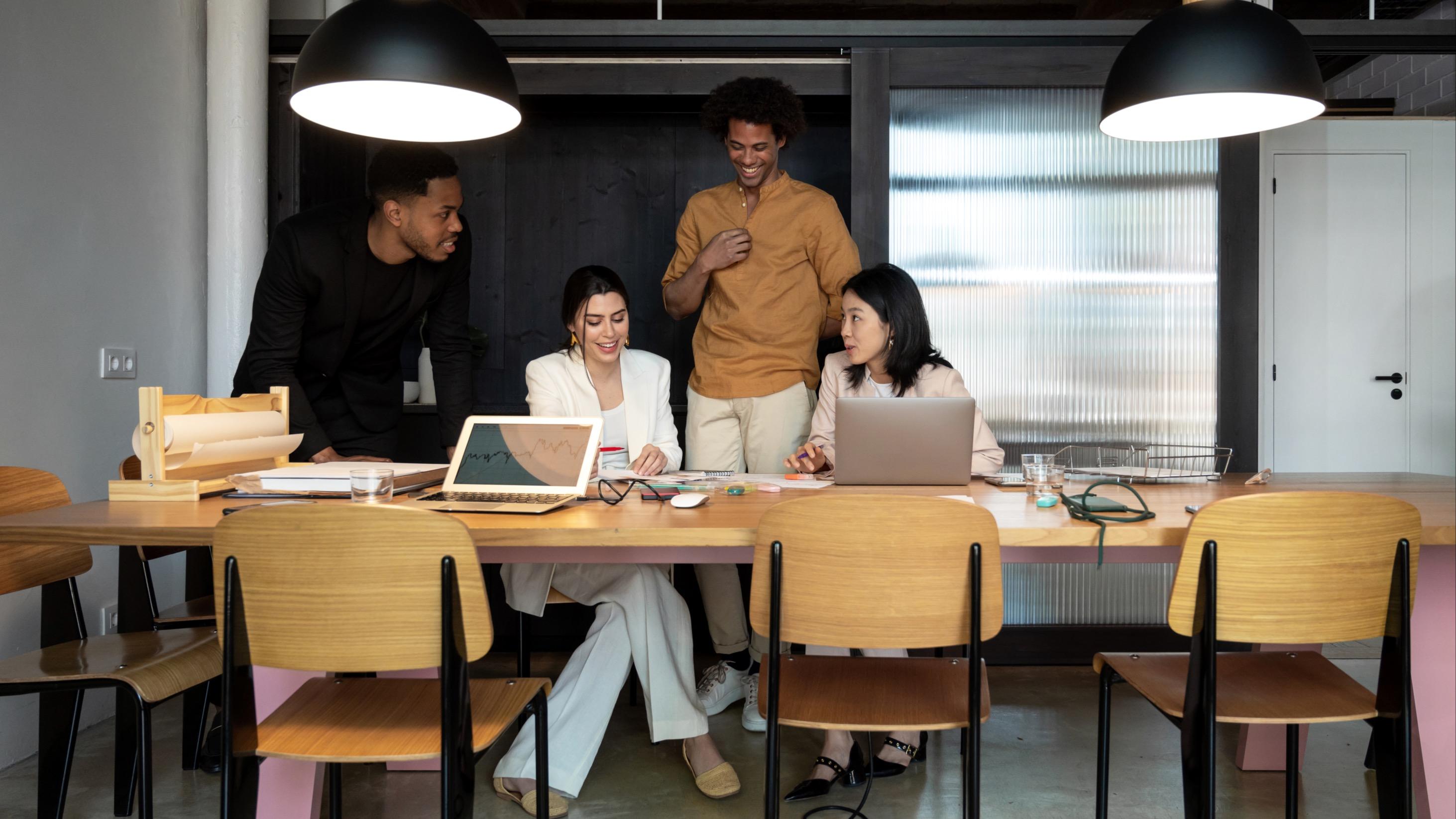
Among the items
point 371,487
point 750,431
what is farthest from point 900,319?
point 371,487

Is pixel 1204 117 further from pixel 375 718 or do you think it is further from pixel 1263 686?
pixel 375 718

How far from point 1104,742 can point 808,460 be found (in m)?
0.93

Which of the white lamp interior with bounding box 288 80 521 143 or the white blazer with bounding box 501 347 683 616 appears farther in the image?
the white blazer with bounding box 501 347 683 616

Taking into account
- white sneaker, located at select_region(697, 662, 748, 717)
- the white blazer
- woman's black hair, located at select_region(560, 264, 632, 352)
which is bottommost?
white sneaker, located at select_region(697, 662, 748, 717)

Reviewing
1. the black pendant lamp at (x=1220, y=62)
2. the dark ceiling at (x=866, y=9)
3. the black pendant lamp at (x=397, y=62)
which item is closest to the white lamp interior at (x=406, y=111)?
the black pendant lamp at (x=397, y=62)

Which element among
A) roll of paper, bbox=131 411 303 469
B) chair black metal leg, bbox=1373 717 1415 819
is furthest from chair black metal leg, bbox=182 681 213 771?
chair black metal leg, bbox=1373 717 1415 819

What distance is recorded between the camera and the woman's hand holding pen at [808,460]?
7.70 feet

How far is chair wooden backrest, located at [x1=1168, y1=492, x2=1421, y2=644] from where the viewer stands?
1487 millimetres

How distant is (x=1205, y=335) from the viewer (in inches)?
134

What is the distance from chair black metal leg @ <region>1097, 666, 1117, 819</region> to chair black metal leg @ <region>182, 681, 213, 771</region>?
212 cm

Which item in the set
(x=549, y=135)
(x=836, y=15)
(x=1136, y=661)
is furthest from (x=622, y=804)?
(x=836, y=15)

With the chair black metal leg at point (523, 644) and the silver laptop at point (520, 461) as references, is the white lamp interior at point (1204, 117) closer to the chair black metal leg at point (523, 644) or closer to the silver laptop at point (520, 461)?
the silver laptop at point (520, 461)

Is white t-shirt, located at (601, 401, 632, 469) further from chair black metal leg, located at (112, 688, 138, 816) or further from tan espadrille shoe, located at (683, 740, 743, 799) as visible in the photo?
chair black metal leg, located at (112, 688, 138, 816)

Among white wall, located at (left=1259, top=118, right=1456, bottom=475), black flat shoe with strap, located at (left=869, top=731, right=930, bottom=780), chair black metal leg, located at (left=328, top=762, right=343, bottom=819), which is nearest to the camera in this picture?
chair black metal leg, located at (left=328, top=762, right=343, bottom=819)
